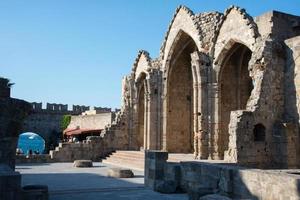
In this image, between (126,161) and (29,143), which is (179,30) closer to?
(126,161)

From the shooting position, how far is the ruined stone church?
1284cm

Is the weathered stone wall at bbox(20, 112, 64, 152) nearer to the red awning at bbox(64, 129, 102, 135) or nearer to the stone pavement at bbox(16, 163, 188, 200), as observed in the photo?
the red awning at bbox(64, 129, 102, 135)

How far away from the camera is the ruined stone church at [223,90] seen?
12836mm

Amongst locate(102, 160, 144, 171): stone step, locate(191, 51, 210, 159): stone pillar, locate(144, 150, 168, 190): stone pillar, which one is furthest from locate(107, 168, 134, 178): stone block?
locate(191, 51, 210, 159): stone pillar

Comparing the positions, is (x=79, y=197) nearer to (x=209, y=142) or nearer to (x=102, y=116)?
(x=209, y=142)

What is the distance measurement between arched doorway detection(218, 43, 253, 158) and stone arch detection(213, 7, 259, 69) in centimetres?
49

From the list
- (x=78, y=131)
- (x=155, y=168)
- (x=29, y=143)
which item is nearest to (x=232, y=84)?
(x=155, y=168)

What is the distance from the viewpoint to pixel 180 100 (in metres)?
19.8

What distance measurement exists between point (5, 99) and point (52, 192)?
2.53 meters

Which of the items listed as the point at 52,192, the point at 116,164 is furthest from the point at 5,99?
the point at 116,164

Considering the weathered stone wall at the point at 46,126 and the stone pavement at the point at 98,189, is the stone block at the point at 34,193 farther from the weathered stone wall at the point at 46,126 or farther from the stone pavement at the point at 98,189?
the weathered stone wall at the point at 46,126

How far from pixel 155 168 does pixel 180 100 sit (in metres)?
10.2

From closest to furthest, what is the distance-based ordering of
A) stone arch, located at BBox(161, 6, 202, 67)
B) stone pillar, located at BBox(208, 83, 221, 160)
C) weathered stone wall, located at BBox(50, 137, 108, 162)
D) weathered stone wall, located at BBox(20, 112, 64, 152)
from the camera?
1. stone pillar, located at BBox(208, 83, 221, 160)
2. stone arch, located at BBox(161, 6, 202, 67)
3. weathered stone wall, located at BBox(50, 137, 108, 162)
4. weathered stone wall, located at BBox(20, 112, 64, 152)

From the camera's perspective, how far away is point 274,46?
13.2 meters
